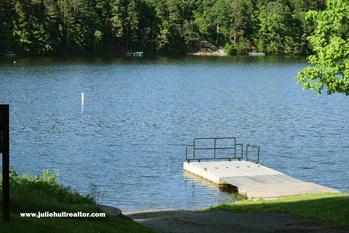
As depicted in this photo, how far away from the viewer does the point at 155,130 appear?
42156 mm

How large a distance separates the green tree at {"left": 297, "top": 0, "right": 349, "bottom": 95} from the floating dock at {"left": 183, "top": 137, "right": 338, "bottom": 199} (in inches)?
302

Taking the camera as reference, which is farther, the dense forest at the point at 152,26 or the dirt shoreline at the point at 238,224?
the dense forest at the point at 152,26

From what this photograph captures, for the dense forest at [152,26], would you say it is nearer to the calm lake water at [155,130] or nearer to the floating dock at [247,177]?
the calm lake water at [155,130]

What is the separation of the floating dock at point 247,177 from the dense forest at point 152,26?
109 metres

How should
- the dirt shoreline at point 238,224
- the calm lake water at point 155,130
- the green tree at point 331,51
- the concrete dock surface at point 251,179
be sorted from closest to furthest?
the dirt shoreline at point 238,224, the green tree at point 331,51, the concrete dock surface at point 251,179, the calm lake water at point 155,130

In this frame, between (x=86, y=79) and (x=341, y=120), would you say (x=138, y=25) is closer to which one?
(x=86, y=79)

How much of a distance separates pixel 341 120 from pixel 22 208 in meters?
41.1

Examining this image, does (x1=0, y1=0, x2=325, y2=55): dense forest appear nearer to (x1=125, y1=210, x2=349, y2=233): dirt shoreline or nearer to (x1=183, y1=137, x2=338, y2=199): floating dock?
(x1=183, y1=137, x2=338, y2=199): floating dock

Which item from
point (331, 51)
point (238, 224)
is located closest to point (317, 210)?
point (238, 224)

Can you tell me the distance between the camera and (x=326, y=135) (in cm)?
4075

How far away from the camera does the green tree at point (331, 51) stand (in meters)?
14.5

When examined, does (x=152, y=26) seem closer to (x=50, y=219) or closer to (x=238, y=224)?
(x=238, y=224)

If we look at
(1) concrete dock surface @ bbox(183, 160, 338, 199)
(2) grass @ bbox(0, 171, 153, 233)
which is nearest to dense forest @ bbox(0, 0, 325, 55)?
(1) concrete dock surface @ bbox(183, 160, 338, 199)

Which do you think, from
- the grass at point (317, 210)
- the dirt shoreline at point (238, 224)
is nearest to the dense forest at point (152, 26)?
the grass at point (317, 210)
